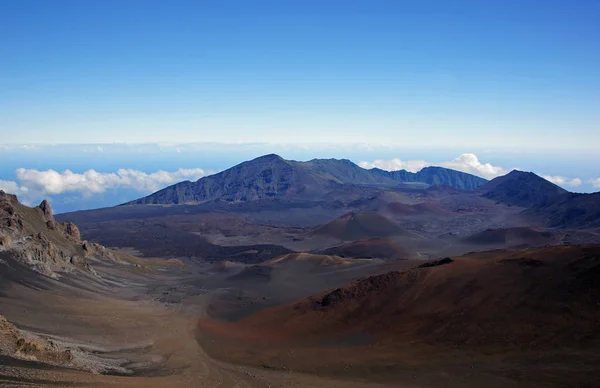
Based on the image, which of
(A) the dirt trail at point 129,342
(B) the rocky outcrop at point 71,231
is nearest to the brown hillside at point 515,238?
(A) the dirt trail at point 129,342

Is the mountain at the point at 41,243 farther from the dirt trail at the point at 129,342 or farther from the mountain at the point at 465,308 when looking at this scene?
the mountain at the point at 465,308

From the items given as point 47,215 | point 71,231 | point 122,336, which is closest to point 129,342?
point 122,336

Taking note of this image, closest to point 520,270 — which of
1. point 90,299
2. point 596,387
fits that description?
point 596,387

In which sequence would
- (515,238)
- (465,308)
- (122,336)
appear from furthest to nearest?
(515,238), (122,336), (465,308)

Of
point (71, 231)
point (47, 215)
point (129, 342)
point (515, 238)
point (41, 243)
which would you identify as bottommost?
point (129, 342)

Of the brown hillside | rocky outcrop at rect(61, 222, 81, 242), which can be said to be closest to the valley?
rocky outcrop at rect(61, 222, 81, 242)

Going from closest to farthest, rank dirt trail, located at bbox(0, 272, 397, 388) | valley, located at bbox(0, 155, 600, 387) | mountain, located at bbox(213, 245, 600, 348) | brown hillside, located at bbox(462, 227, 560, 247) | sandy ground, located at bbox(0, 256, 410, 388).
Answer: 1. dirt trail, located at bbox(0, 272, 397, 388)
2. sandy ground, located at bbox(0, 256, 410, 388)
3. valley, located at bbox(0, 155, 600, 387)
4. mountain, located at bbox(213, 245, 600, 348)
5. brown hillside, located at bbox(462, 227, 560, 247)

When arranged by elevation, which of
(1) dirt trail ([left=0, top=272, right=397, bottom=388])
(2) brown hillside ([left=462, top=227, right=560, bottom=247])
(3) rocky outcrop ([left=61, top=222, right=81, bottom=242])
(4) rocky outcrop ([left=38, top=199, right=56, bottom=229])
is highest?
(4) rocky outcrop ([left=38, top=199, right=56, bottom=229])

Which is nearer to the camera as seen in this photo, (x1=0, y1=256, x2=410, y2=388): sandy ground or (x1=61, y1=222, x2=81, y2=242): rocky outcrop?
(x1=0, y1=256, x2=410, y2=388): sandy ground

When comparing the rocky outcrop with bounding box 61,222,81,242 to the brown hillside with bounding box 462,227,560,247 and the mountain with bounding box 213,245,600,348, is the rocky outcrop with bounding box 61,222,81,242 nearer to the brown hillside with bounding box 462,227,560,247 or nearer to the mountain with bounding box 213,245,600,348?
the mountain with bounding box 213,245,600,348

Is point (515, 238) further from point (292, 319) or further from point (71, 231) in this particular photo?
point (71, 231)

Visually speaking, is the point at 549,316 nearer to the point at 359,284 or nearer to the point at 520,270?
the point at 520,270

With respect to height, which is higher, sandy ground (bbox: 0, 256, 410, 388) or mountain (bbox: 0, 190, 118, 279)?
mountain (bbox: 0, 190, 118, 279)

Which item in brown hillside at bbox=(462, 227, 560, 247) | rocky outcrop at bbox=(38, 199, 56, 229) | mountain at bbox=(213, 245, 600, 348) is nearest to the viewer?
mountain at bbox=(213, 245, 600, 348)
